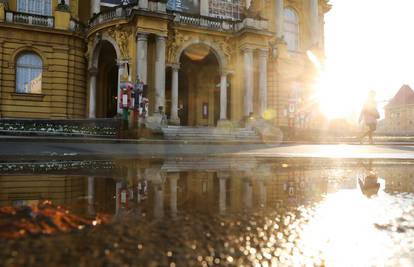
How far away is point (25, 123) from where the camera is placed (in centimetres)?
1384

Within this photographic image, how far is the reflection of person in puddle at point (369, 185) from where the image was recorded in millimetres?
2876

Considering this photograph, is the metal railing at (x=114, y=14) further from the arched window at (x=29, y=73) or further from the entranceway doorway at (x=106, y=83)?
the arched window at (x=29, y=73)

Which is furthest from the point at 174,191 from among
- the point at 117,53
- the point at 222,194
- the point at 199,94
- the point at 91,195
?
the point at 199,94

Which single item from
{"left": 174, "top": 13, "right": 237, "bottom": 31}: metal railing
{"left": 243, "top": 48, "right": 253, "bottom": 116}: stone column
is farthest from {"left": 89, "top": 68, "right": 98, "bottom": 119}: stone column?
{"left": 243, "top": 48, "right": 253, "bottom": 116}: stone column

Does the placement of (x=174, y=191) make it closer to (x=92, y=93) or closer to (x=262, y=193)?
(x=262, y=193)

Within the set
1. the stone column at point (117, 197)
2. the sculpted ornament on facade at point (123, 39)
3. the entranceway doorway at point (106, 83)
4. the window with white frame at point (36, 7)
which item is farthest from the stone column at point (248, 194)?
the window with white frame at point (36, 7)

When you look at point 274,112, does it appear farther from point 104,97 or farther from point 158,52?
point 104,97

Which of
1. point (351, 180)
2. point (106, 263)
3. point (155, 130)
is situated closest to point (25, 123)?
point (155, 130)

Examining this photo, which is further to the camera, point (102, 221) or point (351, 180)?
point (351, 180)

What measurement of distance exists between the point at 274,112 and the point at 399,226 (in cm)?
2536

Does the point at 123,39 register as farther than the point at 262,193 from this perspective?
Yes

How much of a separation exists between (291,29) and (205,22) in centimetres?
1104

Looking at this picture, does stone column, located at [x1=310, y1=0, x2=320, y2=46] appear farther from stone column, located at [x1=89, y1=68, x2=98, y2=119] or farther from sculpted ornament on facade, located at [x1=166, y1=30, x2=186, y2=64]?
stone column, located at [x1=89, y1=68, x2=98, y2=119]

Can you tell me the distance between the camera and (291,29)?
30078 millimetres
